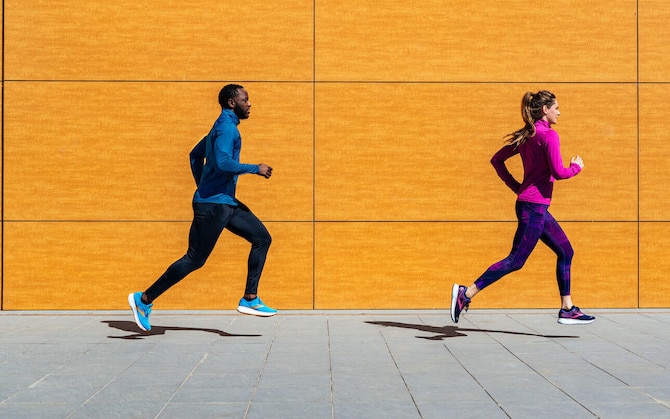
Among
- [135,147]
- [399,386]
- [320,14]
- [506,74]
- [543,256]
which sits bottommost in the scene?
[399,386]

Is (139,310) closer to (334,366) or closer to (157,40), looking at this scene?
(334,366)

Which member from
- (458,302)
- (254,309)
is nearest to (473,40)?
(458,302)

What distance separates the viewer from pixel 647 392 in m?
4.52

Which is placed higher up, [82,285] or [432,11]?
[432,11]

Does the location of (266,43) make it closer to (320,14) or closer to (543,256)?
(320,14)

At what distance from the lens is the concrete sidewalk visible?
4207mm

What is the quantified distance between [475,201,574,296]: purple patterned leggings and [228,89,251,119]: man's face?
2.51 metres

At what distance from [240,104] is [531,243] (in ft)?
Answer: 9.16

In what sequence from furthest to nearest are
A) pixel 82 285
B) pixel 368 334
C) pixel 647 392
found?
pixel 82 285
pixel 368 334
pixel 647 392

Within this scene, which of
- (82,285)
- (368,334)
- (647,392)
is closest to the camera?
(647,392)

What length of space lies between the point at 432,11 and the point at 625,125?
2.35 metres

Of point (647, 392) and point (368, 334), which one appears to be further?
point (368, 334)

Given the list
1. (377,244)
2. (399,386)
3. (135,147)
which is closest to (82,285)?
(135,147)

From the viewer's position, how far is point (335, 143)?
8203 millimetres
